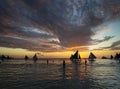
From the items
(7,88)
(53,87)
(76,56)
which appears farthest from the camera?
(76,56)

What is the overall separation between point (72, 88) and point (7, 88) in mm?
10999

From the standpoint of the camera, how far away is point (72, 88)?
2995cm

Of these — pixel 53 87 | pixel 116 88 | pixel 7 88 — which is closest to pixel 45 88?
pixel 53 87

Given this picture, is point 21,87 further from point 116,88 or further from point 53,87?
point 116,88

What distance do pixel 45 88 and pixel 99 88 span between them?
9450 millimetres

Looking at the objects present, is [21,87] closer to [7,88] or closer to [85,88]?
[7,88]

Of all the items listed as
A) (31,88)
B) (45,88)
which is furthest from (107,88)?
(31,88)

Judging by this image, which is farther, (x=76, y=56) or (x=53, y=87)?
(x=76, y=56)

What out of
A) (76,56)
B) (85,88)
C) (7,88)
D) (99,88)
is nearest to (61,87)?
(85,88)

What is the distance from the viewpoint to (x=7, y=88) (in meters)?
28.7

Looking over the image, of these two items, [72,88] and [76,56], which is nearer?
[72,88]

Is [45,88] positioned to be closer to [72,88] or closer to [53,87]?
[53,87]

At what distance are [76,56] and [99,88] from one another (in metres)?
143

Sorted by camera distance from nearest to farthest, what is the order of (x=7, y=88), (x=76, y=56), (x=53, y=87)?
(x=7, y=88) → (x=53, y=87) → (x=76, y=56)
